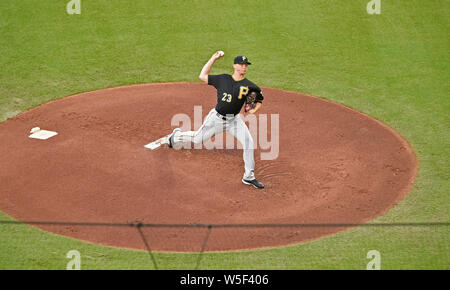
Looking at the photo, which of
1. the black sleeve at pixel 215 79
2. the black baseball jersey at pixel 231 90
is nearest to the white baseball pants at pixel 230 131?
the black baseball jersey at pixel 231 90

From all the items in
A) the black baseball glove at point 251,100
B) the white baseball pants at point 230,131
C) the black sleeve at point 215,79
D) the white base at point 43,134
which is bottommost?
the white base at point 43,134

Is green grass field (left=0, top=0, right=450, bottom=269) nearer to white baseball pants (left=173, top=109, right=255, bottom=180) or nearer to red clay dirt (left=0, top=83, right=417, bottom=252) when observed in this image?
red clay dirt (left=0, top=83, right=417, bottom=252)

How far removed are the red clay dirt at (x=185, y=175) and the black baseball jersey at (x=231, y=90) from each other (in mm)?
1279

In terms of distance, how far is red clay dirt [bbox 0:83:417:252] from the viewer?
959 cm

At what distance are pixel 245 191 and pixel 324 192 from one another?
1.34m

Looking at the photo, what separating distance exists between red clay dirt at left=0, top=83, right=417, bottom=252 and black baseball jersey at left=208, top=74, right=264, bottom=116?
4.20ft

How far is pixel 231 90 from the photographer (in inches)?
416

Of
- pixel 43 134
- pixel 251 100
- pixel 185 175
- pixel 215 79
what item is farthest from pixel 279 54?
pixel 43 134

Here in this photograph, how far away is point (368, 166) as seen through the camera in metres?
11.4

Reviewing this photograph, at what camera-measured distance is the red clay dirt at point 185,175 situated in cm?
959

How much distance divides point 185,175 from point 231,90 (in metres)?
1.74

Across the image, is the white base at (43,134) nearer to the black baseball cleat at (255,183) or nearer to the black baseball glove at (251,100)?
the black baseball glove at (251,100)

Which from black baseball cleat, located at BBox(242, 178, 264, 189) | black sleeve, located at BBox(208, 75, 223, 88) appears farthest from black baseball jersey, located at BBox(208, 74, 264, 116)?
black baseball cleat, located at BBox(242, 178, 264, 189)

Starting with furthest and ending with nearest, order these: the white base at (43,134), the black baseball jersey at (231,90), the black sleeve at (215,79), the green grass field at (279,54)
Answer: the green grass field at (279,54)
the white base at (43,134)
the black sleeve at (215,79)
the black baseball jersey at (231,90)
